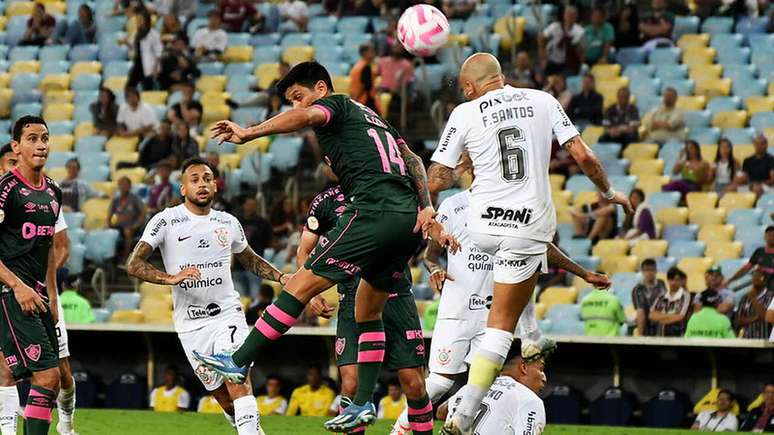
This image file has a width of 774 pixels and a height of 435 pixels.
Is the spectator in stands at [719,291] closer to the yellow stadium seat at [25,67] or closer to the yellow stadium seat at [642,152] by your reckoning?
the yellow stadium seat at [642,152]

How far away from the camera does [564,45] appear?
72.3 feet

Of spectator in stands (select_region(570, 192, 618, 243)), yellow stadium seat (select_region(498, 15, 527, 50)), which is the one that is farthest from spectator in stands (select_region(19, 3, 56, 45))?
spectator in stands (select_region(570, 192, 618, 243))

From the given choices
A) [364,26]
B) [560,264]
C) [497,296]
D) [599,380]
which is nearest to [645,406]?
[599,380]

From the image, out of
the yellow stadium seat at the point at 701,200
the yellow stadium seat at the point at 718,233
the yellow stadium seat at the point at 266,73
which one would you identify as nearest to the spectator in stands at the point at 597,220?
the yellow stadium seat at the point at 701,200

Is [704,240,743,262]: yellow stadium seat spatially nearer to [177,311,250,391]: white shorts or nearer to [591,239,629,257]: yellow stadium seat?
[591,239,629,257]: yellow stadium seat

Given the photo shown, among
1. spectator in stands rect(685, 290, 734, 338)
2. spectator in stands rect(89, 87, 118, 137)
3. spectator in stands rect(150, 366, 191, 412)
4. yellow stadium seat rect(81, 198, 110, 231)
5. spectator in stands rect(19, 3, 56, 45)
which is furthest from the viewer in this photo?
spectator in stands rect(19, 3, 56, 45)

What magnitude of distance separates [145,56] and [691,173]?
29.2 ft

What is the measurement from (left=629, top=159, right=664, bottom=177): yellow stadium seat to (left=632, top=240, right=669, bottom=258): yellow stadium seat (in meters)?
1.60

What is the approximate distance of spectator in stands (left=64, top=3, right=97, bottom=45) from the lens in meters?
25.8

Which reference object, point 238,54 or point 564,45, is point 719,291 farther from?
point 238,54

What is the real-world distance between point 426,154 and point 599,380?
422 cm

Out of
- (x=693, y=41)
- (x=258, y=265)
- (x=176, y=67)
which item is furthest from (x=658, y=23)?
(x=258, y=265)

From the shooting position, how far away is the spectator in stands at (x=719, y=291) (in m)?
17.1

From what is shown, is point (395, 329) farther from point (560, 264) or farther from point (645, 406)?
point (645, 406)
